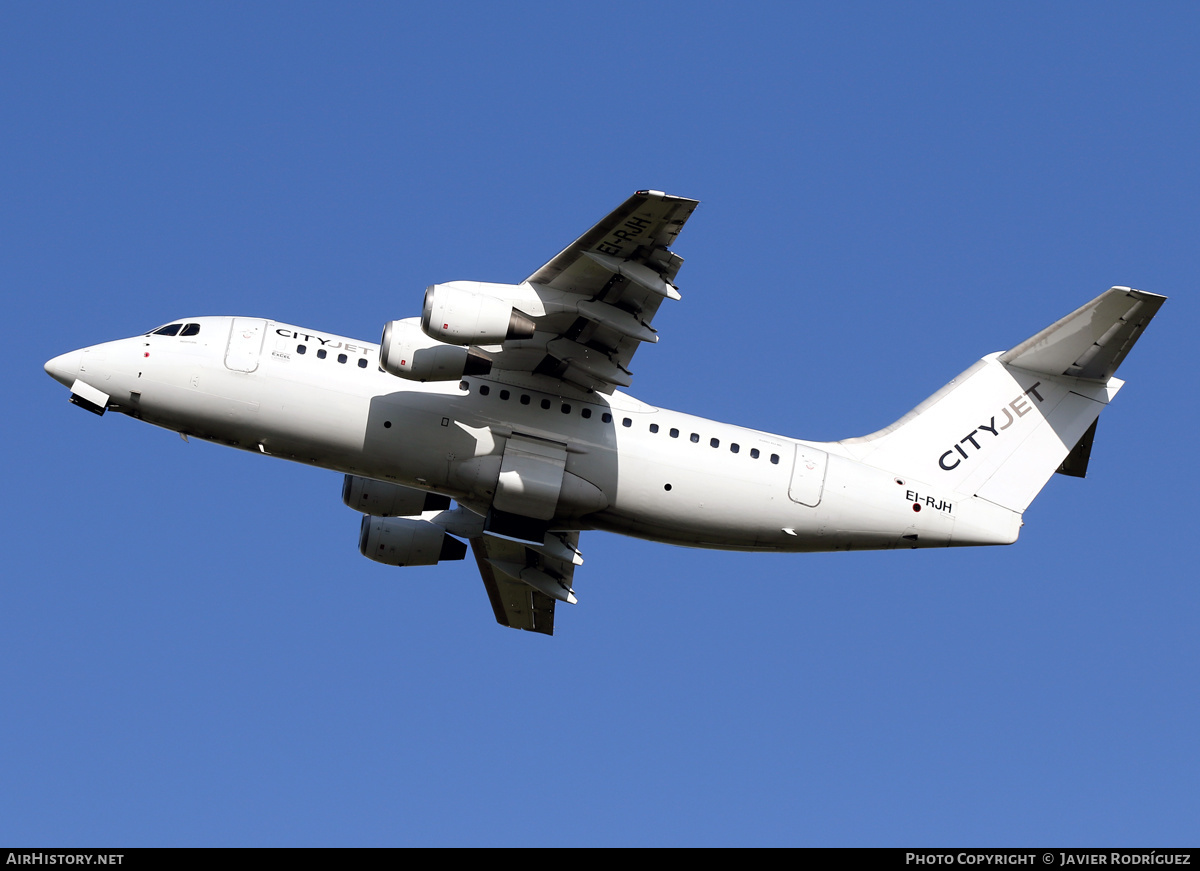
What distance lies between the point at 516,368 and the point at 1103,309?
26.9 feet

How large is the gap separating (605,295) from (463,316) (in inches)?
76.9

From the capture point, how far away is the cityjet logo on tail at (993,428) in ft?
62.0

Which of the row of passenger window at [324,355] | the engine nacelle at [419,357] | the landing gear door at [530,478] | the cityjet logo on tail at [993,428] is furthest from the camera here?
the cityjet logo on tail at [993,428]

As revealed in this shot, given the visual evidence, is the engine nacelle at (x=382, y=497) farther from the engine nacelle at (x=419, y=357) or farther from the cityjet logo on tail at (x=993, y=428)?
the cityjet logo on tail at (x=993, y=428)

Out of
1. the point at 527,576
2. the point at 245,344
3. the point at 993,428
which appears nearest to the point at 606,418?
the point at 527,576

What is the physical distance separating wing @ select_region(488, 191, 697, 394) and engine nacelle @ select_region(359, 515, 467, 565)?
14.0 feet

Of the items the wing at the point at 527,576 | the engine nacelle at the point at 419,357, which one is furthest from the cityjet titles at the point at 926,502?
the engine nacelle at the point at 419,357

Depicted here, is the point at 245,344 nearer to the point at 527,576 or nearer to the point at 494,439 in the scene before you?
the point at 494,439

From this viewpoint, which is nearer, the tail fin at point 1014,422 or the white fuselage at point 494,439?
the white fuselage at point 494,439

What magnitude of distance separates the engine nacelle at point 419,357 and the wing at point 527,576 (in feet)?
10.8

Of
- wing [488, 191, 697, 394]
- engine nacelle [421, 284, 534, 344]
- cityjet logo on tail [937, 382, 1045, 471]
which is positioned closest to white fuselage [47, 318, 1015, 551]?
wing [488, 191, 697, 394]

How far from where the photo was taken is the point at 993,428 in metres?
19.2
